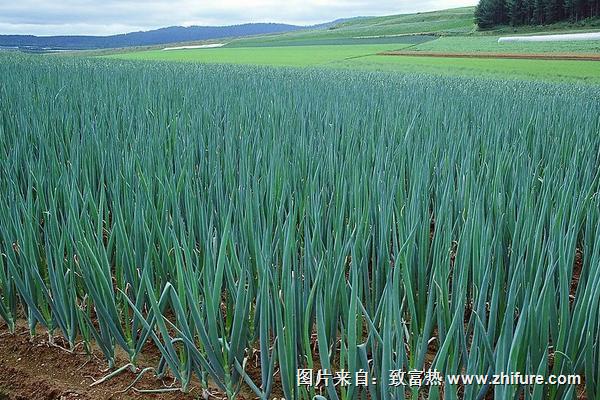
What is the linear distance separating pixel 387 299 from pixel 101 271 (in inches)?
24.1

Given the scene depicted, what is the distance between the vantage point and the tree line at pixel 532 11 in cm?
1912

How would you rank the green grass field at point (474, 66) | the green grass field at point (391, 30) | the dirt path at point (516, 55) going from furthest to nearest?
1. the green grass field at point (391, 30)
2. the dirt path at point (516, 55)
3. the green grass field at point (474, 66)

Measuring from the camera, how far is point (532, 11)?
2191cm

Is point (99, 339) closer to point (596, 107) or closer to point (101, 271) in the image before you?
point (101, 271)

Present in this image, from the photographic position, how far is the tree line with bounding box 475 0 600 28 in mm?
19120

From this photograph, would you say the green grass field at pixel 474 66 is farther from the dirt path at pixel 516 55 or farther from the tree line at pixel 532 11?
the tree line at pixel 532 11

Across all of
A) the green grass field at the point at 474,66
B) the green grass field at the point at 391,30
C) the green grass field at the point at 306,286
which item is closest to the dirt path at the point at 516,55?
the green grass field at the point at 474,66

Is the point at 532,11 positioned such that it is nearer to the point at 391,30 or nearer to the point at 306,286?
the point at 391,30

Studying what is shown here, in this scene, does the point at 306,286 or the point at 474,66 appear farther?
Answer: the point at 474,66

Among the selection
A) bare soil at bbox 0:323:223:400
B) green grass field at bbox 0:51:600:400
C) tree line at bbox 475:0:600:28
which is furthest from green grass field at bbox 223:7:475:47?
bare soil at bbox 0:323:223:400

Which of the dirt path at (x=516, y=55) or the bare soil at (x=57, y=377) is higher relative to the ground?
the dirt path at (x=516, y=55)

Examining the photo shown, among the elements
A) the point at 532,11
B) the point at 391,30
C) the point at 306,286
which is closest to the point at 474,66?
the point at 306,286

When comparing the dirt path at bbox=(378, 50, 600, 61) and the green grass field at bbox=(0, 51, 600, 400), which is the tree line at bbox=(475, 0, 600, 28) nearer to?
the dirt path at bbox=(378, 50, 600, 61)

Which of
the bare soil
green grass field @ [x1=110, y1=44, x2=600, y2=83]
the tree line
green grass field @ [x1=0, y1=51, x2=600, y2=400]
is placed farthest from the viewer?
the tree line
